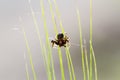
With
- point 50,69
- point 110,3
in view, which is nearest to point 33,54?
point 110,3

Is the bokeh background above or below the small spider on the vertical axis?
below

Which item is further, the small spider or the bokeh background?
the bokeh background

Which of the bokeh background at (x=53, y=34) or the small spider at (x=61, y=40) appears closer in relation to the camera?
the small spider at (x=61, y=40)

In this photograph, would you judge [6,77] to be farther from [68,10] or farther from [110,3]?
[110,3]

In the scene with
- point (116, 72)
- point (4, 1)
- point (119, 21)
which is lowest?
point (116, 72)

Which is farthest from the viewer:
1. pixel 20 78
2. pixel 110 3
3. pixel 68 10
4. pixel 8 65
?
pixel 110 3

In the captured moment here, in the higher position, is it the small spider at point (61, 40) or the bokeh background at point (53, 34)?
the small spider at point (61, 40)

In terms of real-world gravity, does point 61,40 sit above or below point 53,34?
above

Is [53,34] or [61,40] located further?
[53,34]
